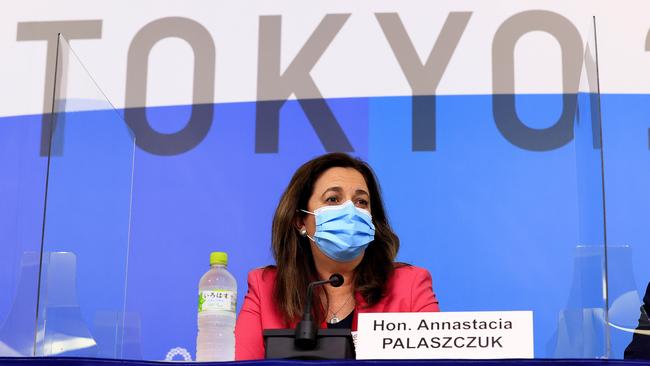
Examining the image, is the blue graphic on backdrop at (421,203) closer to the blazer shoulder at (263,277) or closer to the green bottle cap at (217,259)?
the blazer shoulder at (263,277)

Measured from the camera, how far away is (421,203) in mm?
2957

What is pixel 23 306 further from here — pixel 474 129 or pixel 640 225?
pixel 640 225

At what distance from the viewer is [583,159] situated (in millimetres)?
2176

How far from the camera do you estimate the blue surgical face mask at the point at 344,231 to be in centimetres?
235

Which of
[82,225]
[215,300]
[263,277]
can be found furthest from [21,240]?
[215,300]

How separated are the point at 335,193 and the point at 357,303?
0.28 m

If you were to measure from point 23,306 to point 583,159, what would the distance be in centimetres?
130

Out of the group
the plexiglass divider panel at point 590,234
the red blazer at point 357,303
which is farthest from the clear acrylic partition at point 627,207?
the red blazer at point 357,303

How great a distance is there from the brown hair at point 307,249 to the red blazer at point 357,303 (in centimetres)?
2

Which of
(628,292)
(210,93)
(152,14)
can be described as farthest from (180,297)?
(628,292)

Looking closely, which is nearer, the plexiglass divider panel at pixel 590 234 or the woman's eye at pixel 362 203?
the plexiglass divider panel at pixel 590 234

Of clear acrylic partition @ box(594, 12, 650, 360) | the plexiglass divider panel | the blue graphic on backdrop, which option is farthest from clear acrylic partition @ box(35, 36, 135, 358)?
clear acrylic partition @ box(594, 12, 650, 360)

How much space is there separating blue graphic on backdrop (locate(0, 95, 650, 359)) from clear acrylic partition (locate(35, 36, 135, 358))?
0.94 feet

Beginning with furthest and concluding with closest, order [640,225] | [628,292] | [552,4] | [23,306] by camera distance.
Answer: [552,4] < [640,225] < [628,292] < [23,306]
